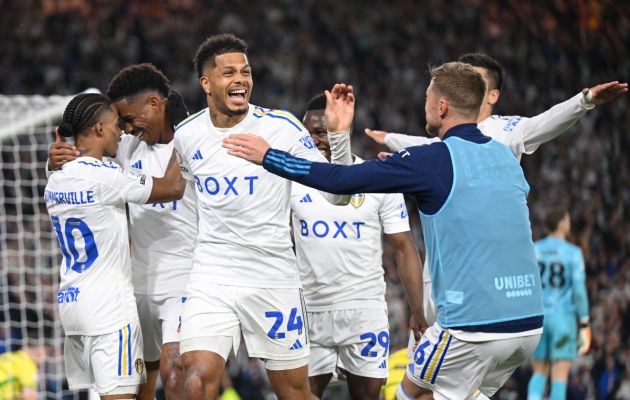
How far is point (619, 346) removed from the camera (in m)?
A: 10.8

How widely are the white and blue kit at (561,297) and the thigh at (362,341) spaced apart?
11.8 feet

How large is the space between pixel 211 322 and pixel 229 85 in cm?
122

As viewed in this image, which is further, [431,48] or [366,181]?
[431,48]

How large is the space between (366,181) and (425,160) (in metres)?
0.27

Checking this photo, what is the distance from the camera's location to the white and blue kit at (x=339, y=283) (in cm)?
592

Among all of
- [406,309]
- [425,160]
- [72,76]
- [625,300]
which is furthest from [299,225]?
[72,76]

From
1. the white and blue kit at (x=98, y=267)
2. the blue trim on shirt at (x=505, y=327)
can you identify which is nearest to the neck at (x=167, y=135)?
the white and blue kit at (x=98, y=267)

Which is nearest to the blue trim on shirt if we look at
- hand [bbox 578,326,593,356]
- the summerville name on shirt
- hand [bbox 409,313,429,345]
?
hand [bbox 409,313,429,345]

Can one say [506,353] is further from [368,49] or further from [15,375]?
[368,49]

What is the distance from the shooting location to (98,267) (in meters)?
5.20

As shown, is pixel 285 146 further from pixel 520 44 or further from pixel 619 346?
pixel 520 44

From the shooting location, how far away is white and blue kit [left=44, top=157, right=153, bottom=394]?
5.15 m

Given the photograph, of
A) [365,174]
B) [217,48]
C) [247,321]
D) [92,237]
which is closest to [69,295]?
[92,237]

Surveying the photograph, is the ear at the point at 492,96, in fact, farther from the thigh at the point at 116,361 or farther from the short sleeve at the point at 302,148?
the thigh at the point at 116,361
